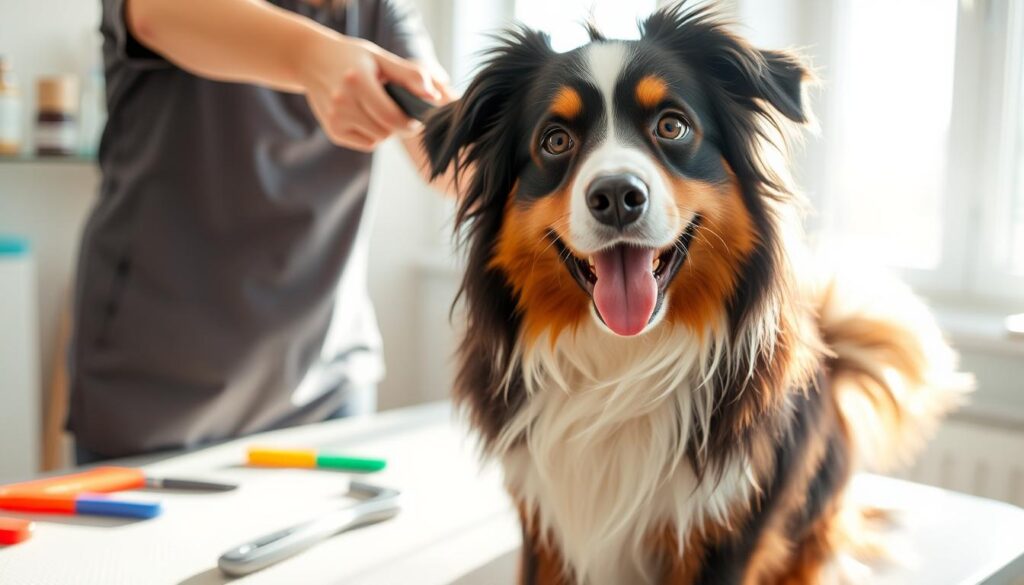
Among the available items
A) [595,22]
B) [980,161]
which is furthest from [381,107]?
[980,161]

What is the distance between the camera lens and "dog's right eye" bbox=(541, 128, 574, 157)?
1.03 meters

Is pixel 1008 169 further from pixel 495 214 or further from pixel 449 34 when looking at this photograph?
pixel 449 34

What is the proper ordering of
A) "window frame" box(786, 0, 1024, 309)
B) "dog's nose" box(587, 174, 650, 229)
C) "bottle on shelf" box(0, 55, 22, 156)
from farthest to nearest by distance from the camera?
"bottle on shelf" box(0, 55, 22, 156) < "window frame" box(786, 0, 1024, 309) < "dog's nose" box(587, 174, 650, 229)

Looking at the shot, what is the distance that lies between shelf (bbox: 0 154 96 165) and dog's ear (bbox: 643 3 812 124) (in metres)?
2.36

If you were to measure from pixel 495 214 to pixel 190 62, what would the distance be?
618 mm

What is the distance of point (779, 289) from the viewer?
1.03m

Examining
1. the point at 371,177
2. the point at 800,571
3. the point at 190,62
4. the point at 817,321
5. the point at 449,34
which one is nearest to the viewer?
the point at 800,571

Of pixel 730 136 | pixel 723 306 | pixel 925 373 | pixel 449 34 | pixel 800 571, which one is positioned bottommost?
pixel 800 571

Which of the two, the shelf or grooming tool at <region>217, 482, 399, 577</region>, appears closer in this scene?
grooming tool at <region>217, 482, 399, 577</region>

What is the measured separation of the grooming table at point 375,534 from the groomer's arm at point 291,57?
1.45 feet

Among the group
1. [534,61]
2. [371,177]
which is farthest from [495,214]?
[371,177]

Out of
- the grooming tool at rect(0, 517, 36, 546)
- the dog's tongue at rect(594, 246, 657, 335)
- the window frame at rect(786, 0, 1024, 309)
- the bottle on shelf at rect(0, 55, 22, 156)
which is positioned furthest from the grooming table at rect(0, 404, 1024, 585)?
the bottle on shelf at rect(0, 55, 22, 156)

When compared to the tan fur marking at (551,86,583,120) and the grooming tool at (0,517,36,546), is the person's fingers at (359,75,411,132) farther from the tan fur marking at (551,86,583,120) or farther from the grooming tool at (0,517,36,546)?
the grooming tool at (0,517,36,546)

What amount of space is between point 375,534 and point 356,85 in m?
0.57
